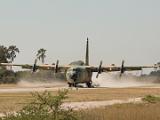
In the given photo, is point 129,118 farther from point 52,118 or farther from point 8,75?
point 8,75

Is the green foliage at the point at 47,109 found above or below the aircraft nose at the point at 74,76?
below

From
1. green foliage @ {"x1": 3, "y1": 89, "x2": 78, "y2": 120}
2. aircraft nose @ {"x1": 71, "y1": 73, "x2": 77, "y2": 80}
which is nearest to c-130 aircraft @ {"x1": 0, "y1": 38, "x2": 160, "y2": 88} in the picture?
aircraft nose @ {"x1": 71, "y1": 73, "x2": 77, "y2": 80}

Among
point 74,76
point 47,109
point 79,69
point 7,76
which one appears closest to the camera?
point 47,109

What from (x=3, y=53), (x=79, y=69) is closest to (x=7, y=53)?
(x=3, y=53)

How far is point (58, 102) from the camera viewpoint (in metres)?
18.5

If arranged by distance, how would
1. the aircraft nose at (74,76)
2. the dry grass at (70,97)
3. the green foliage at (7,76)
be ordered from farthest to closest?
the green foliage at (7,76) < the aircraft nose at (74,76) < the dry grass at (70,97)

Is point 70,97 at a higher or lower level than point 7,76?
lower

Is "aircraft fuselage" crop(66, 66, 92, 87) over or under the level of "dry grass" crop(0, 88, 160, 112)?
over

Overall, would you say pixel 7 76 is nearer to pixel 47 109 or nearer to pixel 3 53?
pixel 3 53

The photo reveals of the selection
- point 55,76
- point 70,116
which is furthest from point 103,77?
point 70,116

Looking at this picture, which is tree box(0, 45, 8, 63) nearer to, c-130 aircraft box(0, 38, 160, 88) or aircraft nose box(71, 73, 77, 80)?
c-130 aircraft box(0, 38, 160, 88)

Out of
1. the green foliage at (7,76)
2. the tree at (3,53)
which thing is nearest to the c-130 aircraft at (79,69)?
the green foliage at (7,76)

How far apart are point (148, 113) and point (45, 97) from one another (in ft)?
46.9

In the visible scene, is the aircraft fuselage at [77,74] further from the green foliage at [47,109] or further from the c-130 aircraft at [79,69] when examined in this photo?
the green foliage at [47,109]
